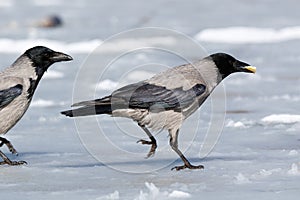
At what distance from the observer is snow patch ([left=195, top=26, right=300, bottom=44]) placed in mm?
14492

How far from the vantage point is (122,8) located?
65.6 ft

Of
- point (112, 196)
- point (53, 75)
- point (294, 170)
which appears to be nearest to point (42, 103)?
point (53, 75)

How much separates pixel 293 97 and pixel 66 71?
12.7ft

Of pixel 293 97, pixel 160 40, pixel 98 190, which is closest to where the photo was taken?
pixel 98 190

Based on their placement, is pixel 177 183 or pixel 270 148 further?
pixel 270 148

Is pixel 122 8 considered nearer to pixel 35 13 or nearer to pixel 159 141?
pixel 35 13

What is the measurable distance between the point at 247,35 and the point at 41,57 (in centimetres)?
907

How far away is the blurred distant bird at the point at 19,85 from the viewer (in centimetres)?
604

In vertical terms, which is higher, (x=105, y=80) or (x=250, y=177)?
(x=105, y=80)

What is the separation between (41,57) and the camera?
6344 millimetres

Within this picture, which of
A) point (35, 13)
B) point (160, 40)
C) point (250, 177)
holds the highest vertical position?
point (35, 13)

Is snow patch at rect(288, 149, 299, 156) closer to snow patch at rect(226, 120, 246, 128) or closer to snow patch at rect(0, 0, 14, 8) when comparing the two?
snow patch at rect(226, 120, 246, 128)

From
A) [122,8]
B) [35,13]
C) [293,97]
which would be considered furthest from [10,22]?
[293,97]

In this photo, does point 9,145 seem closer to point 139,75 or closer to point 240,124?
point 240,124
